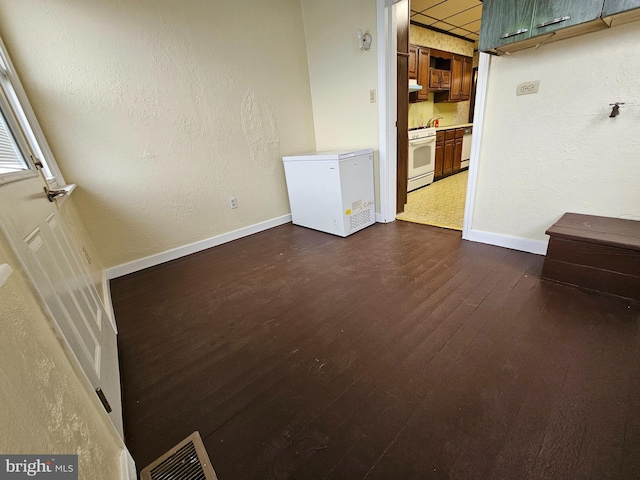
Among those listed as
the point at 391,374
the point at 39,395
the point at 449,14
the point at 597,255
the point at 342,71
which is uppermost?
the point at 449,14

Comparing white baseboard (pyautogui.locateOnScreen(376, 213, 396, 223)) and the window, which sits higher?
the window

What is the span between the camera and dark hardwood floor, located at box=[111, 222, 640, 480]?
3.01ft

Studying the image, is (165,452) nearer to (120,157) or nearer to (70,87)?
(120,157)

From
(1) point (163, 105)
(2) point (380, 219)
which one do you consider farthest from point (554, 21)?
(1) point (163, 105)

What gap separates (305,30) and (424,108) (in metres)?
2.99

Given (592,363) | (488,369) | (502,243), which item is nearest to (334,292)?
(488,369)

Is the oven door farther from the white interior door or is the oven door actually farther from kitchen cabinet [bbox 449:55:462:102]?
the white interior door

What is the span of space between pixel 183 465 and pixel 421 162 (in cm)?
432

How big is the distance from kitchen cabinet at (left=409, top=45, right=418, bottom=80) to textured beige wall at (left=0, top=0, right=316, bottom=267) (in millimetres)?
1939

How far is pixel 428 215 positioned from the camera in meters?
3.13

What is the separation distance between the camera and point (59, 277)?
973 millimetres

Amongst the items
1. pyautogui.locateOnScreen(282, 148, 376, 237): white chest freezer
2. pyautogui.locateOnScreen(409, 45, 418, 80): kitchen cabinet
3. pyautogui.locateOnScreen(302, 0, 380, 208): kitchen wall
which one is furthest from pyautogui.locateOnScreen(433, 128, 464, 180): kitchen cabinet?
pyautogui.locateOnScreen(282, 148, 376, 237): white chest freezer

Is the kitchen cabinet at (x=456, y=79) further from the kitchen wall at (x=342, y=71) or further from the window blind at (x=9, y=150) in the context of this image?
the window blind at (x=9, y=150)

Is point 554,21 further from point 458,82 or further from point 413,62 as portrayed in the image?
point 458,82
